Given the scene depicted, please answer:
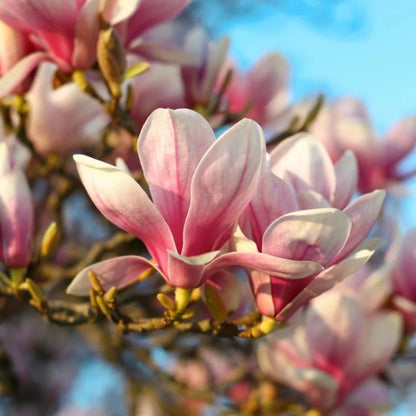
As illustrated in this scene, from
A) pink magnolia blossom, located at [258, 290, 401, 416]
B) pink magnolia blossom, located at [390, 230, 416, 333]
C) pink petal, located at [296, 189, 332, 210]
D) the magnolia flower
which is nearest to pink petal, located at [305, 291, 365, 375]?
pink magnolia blossom, located at [258, 290, 401, 416]

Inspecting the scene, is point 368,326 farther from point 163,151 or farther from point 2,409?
point 2,409

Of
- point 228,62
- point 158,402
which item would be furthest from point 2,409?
point 228,62

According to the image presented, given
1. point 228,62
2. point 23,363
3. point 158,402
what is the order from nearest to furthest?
point 228,62 → point 158,402 → point 23,363

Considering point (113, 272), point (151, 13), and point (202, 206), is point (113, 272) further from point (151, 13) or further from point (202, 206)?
point (151, 13)

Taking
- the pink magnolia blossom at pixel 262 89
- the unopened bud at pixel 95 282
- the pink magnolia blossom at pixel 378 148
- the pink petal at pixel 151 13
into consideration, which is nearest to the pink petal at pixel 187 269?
the unopened bud at pixel 95 282

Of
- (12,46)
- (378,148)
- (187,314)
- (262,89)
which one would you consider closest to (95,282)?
(187,314)

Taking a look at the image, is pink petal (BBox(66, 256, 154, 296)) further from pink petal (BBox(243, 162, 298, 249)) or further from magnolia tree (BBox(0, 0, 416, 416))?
pink petal (BBox(243, 162, 298, 249))
